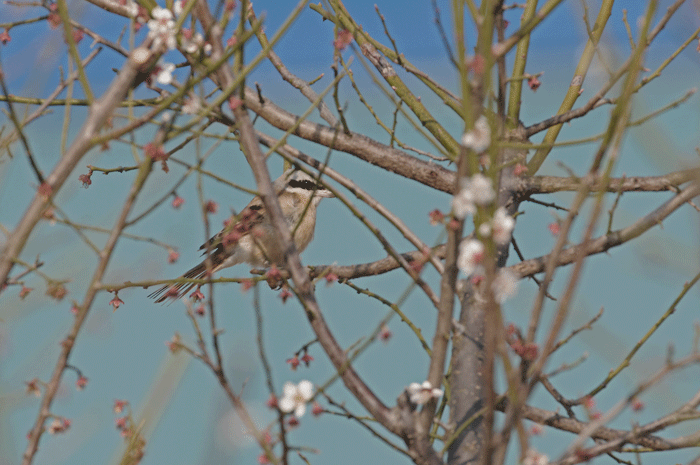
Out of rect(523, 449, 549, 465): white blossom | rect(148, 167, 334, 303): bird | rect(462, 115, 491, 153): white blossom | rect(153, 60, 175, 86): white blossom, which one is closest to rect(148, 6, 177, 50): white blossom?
rect(153, 60, 175, 86): white blossom

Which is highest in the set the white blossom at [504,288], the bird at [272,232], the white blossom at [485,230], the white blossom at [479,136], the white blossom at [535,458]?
the bird at [272,232]

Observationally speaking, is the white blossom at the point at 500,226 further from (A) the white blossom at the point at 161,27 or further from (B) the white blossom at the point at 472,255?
(A) the white blossom at the point at 161,27

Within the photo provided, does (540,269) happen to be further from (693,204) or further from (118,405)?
(118,405)

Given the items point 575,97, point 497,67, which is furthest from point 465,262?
point 575,97

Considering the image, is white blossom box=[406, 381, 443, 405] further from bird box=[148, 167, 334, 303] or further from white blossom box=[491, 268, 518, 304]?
bird box=[148, 167, 334, 303]

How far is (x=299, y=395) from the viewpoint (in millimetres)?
2242

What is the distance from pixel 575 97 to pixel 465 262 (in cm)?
340

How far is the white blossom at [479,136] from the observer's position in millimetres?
1730

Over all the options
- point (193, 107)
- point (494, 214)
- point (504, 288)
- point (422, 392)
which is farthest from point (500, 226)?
point (193, 107)

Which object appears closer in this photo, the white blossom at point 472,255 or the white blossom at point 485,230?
the white blossom at point 485,230

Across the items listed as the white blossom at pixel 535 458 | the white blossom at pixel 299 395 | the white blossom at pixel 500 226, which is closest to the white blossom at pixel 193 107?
the white blossom at pixel 299 395

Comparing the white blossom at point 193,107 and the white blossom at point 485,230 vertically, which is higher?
the white blossom at point 193,107

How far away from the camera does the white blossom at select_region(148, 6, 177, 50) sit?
2.45 meters

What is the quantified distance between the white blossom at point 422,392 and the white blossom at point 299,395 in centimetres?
39
